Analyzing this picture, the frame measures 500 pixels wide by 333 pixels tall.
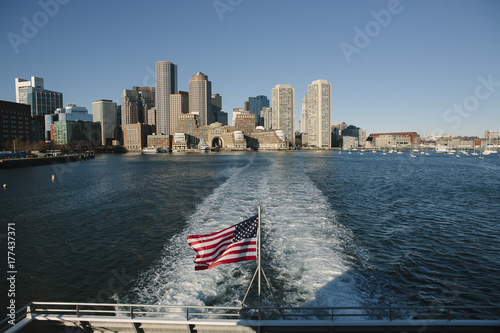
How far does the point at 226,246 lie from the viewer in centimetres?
849

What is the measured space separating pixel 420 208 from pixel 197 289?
82.1ft

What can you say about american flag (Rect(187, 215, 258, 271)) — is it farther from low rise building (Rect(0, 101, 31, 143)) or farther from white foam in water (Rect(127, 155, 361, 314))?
low rise building (Rect(0, 101, 31, 143))

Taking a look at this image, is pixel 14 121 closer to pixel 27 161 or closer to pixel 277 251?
pixel 27 161

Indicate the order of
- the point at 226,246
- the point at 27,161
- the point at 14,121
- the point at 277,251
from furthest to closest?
the point at 14,121, the point at 27,161, the point at 277,251, the point at 226,246

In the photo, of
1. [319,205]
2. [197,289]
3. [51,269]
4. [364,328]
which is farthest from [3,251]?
[319,205]

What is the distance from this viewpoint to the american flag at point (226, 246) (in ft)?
26.9

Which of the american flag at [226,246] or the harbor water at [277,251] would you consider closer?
the american flag at [226,246]

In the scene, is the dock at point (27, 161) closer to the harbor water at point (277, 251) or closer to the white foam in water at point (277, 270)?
the harbor water at point (277, 251)

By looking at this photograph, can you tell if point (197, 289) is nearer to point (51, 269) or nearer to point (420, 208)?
point (51, 269)

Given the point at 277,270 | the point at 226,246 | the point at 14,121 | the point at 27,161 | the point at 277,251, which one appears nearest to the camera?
the point at 226,246

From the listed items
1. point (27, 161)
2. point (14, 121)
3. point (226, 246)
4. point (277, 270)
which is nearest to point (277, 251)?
point (277, 270)

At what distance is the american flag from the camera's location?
323 inches

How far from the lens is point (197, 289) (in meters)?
11.8

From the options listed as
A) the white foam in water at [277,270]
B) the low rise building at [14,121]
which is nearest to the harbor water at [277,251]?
the white foam in water at [277,270]
